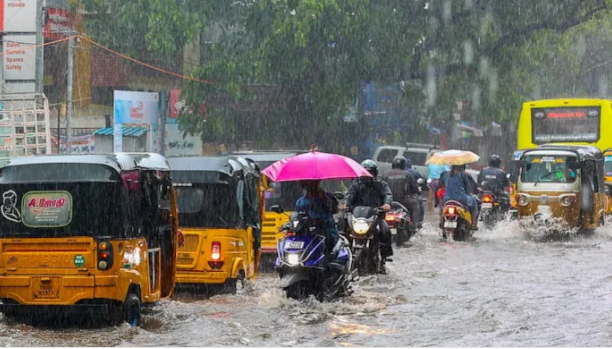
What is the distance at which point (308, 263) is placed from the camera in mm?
11500

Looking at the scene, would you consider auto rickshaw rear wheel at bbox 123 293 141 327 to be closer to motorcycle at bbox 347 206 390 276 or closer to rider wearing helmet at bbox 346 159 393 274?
motorcycle at bbox 347 206 390 276

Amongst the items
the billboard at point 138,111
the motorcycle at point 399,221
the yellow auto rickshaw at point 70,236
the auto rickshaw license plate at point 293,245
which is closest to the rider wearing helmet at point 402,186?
the motorcycle at point 399,221

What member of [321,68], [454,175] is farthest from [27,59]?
[454,175]

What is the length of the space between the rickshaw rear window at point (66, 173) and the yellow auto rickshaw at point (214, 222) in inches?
107

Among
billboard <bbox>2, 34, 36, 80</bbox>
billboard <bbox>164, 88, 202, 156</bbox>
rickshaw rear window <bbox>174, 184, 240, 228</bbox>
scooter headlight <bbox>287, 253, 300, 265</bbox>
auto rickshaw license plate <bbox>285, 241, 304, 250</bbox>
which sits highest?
billboard <bbox>2, 34, 36, 80</bbox>

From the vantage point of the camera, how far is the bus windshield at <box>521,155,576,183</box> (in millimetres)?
20797

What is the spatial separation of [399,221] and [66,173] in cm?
910

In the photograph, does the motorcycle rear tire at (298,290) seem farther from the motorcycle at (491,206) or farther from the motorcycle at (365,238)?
the motorcycle at (491,206)

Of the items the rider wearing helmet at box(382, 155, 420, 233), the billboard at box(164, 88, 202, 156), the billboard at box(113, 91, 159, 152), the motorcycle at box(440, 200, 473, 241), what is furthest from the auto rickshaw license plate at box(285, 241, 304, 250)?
the billboard at box(164, 88, 202, 156)

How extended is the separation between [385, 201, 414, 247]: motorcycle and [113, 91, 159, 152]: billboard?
45.4 feet

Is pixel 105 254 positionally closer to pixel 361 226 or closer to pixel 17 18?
pixel 361 226

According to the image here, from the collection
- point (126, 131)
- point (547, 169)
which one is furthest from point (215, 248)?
point (126, 131)

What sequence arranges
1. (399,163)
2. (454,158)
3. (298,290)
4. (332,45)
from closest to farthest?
(298,290) → (399,163) → (454,158) → (332,45)

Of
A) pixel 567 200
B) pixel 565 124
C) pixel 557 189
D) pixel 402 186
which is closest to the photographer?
pixel 402 186
